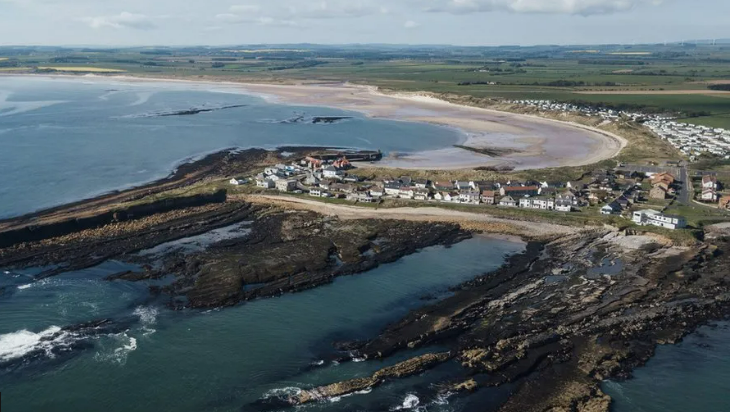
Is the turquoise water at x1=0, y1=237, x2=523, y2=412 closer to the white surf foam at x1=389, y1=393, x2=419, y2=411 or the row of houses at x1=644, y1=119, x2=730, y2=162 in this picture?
the white surf foam at x1=389, y1=393, x2=419, y2=411

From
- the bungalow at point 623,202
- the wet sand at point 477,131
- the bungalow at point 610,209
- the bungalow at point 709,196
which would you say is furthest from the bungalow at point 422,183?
the bungalow at point 709,196

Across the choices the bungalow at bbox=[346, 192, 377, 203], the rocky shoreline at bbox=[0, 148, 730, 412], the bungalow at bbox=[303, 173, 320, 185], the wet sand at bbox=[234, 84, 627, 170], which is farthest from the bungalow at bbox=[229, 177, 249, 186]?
the wet sand at bbox=[234, 84, 627, 170]

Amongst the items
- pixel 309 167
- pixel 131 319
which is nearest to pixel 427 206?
pixel 309 167

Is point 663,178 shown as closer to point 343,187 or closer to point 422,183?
point 422,183

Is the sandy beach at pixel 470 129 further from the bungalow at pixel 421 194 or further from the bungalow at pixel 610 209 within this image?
the bungalow at pixel 610 209

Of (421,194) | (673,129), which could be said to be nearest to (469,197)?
(421,194)
